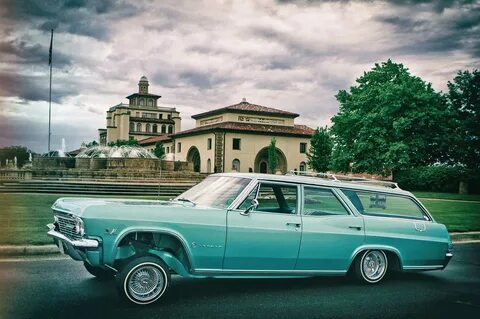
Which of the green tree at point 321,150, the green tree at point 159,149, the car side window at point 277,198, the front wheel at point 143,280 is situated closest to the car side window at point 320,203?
the car side window at point 277,198

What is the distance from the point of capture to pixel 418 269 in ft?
24.6

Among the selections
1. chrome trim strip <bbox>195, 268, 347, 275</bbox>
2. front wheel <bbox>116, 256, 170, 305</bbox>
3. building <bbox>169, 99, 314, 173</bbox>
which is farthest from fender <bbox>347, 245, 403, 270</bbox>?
building <bbox>169, 99, 314, 173</bbox>

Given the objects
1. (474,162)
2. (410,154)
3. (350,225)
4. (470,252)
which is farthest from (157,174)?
(350,225)

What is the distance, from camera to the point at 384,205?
25.0 ft

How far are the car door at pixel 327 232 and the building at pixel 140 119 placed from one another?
101912mm

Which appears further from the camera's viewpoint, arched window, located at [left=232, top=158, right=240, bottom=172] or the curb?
arched window, located at [left=232, top=158, right=240, bottom=172]

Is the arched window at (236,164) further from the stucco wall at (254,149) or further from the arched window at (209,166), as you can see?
the arched window at (209,166)

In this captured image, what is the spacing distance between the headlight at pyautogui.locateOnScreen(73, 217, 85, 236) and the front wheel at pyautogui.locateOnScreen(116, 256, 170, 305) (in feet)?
2.01

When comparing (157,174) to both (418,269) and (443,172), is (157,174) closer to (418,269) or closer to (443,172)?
(443,172)

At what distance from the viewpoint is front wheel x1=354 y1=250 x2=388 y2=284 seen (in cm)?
708

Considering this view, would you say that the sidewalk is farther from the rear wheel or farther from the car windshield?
the car windshield

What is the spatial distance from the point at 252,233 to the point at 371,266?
213cm

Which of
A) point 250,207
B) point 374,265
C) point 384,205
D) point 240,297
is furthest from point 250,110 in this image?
point 240,297

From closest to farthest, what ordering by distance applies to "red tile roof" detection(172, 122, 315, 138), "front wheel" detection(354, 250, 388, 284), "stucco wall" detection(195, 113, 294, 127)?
"front wheel" detection(354, 250, 388, 284) → "red tile roof" detection(172, 122, 315, 138) → "stucco wall" detection(195, 113, 294, 127)
